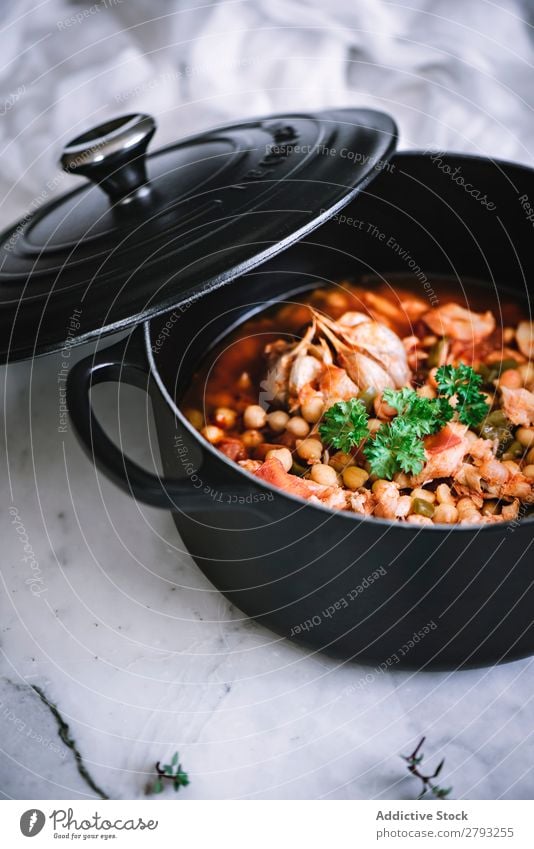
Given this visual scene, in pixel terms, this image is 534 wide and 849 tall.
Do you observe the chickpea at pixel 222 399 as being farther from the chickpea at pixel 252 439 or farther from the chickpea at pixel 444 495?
the chickpea at pixel 444 495

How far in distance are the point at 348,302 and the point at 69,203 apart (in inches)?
Result: 17.5

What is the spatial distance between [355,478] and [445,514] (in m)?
0.11

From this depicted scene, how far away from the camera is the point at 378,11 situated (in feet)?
5.31

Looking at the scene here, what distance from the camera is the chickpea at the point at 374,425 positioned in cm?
99

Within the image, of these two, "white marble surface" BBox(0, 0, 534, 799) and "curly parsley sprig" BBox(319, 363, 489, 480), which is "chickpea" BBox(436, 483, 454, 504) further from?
"white marble surface" BBox(0, 0, 534, 799)

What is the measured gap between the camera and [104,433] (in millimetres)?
822

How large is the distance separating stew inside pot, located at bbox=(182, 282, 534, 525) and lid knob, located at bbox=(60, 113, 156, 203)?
0.30 meters

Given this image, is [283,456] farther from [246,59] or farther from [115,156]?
[246,59]

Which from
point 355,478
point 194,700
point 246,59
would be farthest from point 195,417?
point 246,59

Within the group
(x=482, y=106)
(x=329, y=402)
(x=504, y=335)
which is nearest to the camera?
(x=329, y=402)

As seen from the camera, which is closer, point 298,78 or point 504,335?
point 504,335

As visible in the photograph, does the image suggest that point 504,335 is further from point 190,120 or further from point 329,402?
point 190,120

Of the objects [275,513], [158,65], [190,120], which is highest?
[158,65]
